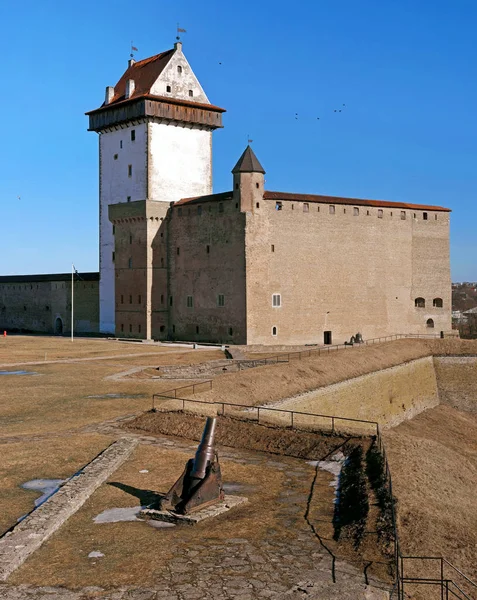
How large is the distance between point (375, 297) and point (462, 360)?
24.3ft

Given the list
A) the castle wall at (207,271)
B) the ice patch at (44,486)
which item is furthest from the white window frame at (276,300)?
the ice patch at (44,486)

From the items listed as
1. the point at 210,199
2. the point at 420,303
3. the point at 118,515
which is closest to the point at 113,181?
the point at 210,199

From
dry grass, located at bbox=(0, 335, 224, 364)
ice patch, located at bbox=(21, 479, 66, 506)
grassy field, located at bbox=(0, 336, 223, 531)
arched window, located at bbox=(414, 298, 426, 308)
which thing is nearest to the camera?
ice patch, located at bbox=(21, 479, 66, 506)

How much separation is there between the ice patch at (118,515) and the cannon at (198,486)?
518 mm

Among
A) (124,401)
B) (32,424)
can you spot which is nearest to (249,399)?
(124,401)

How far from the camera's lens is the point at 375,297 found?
47.7m

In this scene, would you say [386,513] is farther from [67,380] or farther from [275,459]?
[67,380]

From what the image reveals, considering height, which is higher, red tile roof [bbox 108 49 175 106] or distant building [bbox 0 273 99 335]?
red tile roof [bbox 108 49 175 106]

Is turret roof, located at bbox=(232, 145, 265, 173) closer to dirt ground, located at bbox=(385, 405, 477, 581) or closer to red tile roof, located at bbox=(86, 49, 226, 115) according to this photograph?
red tile roof, located at bbox=(86, 49, 226, 115)

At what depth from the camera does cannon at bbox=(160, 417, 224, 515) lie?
35.6ft

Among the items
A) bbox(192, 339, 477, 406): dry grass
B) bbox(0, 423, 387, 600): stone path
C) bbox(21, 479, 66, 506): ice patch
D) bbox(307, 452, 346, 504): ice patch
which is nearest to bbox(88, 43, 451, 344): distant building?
bbox(192, 339, 477, 406): dry grass

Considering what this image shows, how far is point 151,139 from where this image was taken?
47.6m

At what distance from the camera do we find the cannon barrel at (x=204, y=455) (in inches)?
431

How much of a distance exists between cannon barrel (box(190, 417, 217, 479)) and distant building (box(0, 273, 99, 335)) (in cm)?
4341
